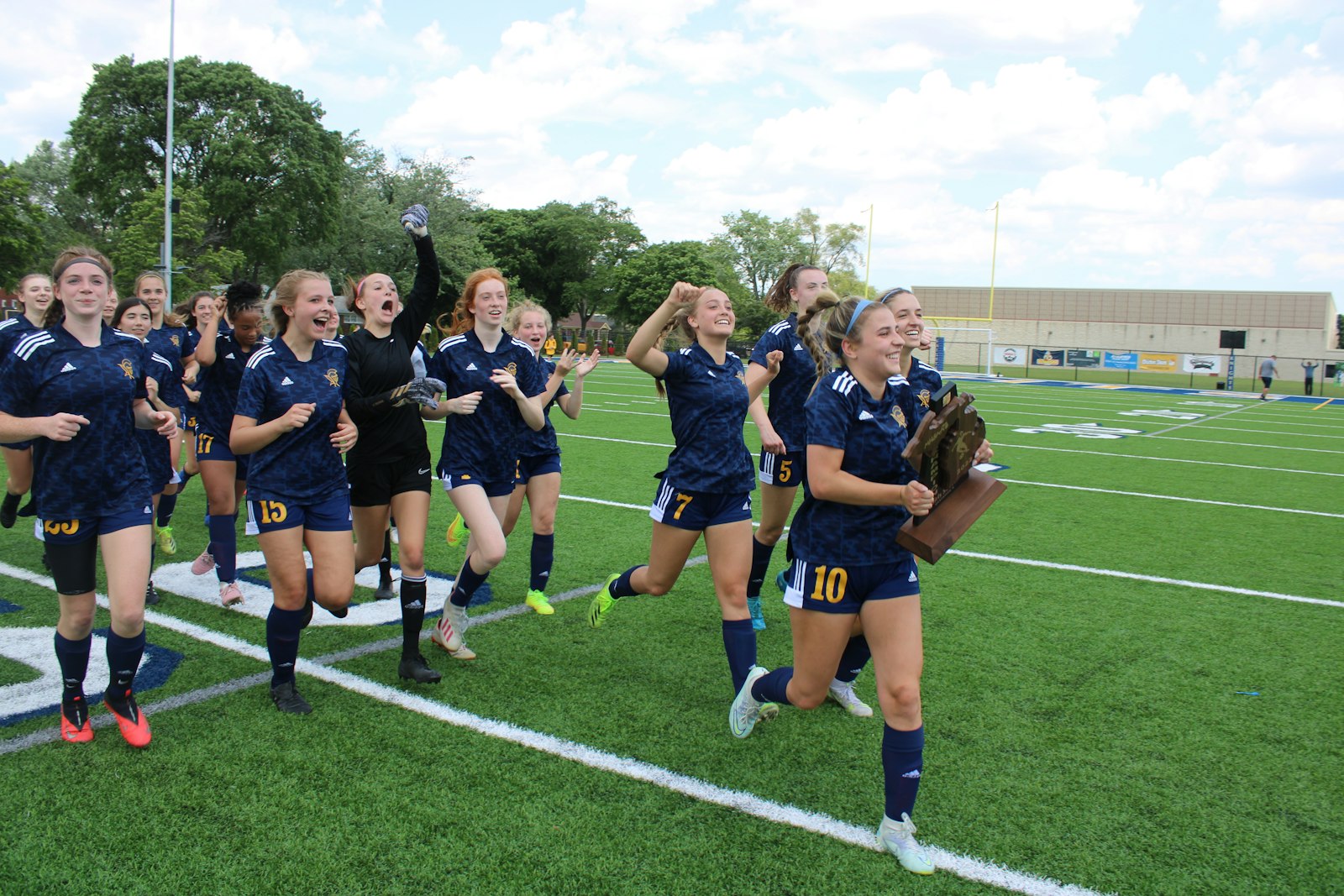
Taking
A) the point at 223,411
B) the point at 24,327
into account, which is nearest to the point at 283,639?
the point at 223,411

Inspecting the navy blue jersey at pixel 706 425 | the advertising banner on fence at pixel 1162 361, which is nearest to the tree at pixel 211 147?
the advertising banner on fence at pixel 1162 361

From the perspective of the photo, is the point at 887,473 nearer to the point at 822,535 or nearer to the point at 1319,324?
the point at 822,535

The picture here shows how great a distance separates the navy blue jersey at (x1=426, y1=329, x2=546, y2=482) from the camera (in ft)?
17.5

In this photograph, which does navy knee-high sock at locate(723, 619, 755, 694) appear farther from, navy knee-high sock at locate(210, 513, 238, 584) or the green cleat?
navy knee-high sock at locate(210, 513, 238, 584)

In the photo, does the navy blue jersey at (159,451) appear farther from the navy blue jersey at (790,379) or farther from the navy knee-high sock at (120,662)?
the navy blue jersey at (790,379)

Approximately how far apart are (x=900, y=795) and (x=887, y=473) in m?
1.13

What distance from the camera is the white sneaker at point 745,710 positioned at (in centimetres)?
410

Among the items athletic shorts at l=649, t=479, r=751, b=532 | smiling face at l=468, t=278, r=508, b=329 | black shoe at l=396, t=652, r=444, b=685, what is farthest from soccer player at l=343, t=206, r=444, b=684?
athletic shorts at l=649, t=479, r=751, b=532

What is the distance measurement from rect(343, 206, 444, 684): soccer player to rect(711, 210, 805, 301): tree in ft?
278

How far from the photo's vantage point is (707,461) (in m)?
4.53

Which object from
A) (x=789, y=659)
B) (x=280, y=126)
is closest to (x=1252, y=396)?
(x=789, y=659)

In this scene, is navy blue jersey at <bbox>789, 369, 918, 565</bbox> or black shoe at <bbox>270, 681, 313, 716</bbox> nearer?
navy blue jersey at <bbox>789, 369, 918, 565</bbox>

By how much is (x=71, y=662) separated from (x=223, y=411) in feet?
8.64

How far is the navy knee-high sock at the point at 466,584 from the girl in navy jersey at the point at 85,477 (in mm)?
1646
